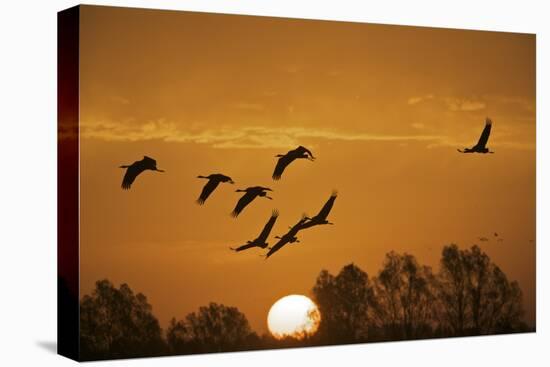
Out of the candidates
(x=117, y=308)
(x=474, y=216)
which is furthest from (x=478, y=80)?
(x=117, y=308)

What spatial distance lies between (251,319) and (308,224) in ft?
3.13

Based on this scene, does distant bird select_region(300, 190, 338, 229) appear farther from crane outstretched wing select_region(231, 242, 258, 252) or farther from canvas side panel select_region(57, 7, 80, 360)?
canvas side panel select_region(57, 7, 80, 360)

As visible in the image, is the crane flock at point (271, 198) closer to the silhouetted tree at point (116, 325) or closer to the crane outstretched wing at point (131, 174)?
the crane outstretched wing at point (131, 174)

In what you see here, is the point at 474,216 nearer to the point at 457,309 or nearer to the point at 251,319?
the point at 457,309

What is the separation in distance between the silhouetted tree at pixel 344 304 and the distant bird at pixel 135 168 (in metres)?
1.84

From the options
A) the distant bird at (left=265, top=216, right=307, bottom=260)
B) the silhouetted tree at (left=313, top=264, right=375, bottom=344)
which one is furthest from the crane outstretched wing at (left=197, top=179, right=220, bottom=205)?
the silhouetted tree at (left=313, top=264, right=375, bottom=344)

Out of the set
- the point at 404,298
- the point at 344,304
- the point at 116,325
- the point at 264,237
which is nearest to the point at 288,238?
the point at 264,237

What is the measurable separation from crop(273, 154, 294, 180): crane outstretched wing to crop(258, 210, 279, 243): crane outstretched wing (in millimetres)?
308

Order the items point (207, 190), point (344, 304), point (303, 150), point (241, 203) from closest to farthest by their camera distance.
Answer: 1. point (207, 190)
2. point (241, 203)
3. point (303, 150)
4. point (344, 304)

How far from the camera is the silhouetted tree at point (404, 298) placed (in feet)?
40.8

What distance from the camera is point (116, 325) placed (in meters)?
11.4

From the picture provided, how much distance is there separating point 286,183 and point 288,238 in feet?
1.54

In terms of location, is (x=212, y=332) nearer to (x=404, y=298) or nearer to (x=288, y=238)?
(x=288, y=238)

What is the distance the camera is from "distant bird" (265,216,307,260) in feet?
39.2
